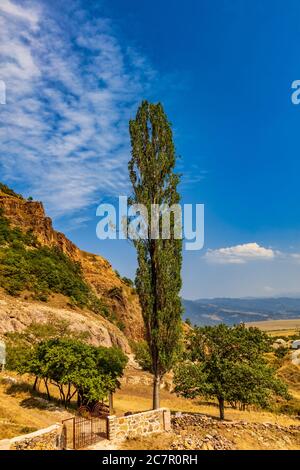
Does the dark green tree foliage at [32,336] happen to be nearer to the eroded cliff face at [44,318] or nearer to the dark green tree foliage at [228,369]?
the eroded cliff face at [44,318]

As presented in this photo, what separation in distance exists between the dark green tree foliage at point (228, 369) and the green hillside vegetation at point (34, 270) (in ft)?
99.6

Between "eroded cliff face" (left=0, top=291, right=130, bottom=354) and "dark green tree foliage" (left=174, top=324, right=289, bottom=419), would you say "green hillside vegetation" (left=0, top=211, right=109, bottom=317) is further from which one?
"dark green tree foliage" (left=174, top=324, right=289, bottom=419)

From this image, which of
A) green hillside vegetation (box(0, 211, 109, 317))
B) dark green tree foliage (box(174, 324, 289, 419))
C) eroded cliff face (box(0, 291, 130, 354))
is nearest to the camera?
dark green tree foliage (box(174, 324, 289, 419))

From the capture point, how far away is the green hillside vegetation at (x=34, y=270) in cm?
5075

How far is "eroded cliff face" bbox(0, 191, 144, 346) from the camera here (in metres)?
71.1

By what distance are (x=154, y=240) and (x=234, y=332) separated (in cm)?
1034

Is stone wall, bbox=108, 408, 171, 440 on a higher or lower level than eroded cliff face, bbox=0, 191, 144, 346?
lower

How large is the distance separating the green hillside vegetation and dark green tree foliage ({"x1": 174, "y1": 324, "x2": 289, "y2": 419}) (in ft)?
99.6

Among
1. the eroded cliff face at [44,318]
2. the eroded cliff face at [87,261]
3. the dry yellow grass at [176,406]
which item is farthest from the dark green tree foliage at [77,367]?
the eroded cliff face at [87,261]

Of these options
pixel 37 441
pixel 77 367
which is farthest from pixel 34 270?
pixel 37 441

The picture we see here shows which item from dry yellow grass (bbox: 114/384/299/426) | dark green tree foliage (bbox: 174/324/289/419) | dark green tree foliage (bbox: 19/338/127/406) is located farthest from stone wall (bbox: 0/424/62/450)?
dry yellow grass (bbox: 114/384/299/426)

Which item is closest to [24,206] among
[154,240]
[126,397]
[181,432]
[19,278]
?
[19,278]

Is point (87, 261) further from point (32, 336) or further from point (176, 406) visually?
point (176, 406)

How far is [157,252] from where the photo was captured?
78.9 feet
